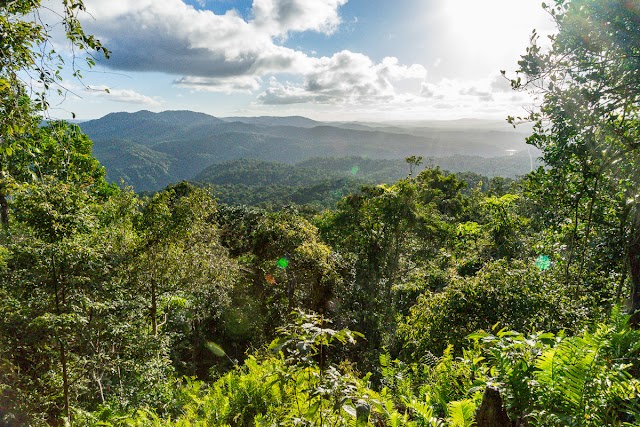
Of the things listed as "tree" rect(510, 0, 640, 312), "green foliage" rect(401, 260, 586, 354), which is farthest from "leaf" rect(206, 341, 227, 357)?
"tree" rect(510, 0, 640, 312)

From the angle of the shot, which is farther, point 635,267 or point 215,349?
point 215,349

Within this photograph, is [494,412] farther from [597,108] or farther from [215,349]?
[215,349]

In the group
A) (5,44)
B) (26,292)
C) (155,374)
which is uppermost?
(5,44)

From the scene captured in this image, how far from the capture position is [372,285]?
A: 1439 centimetres

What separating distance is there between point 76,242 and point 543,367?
19.3ft

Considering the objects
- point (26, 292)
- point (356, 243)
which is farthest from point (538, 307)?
point (356, 243)

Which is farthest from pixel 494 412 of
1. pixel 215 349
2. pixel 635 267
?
pixel 215 349

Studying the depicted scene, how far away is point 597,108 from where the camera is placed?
454 cm

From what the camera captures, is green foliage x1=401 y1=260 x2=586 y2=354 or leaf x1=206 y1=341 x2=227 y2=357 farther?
leaf x1=206 y1=341 x2=227 y2=357

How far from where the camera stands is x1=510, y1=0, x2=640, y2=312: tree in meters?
4.22

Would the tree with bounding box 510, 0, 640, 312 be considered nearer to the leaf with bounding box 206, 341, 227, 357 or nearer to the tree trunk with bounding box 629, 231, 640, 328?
the tree trunk with bounding box 629, 231, 640, 328

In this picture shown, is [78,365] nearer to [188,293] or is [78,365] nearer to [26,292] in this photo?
[26,292]

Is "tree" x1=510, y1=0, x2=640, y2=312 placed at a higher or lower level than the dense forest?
higher

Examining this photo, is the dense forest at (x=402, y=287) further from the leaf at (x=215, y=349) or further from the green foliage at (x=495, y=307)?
the leaf at (x=215, y=349)
